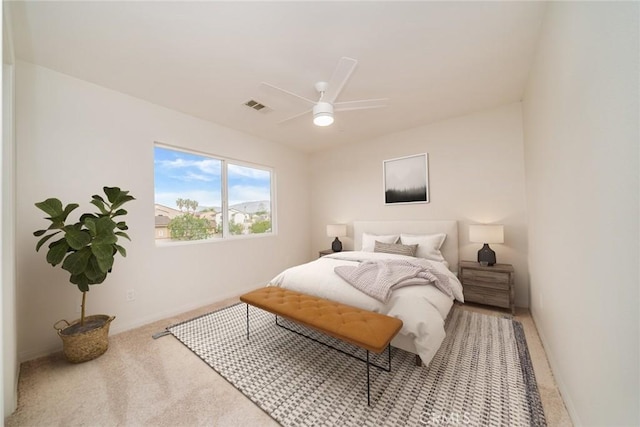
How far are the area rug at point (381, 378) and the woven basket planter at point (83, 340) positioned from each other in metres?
0.59

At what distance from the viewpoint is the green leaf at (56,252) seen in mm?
1971

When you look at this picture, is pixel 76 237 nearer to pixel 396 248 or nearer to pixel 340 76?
pixel 340 76

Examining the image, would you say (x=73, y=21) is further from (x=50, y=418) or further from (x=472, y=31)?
(x=472, y=31)

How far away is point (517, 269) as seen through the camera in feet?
10.4

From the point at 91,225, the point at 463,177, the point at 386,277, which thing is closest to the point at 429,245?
the point at 463,177

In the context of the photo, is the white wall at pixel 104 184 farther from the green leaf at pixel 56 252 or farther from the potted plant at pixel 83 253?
the green leaf at pixel 56 252

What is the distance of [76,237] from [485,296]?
4249 millimetres

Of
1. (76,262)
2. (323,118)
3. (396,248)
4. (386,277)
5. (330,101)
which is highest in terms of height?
(330,101)

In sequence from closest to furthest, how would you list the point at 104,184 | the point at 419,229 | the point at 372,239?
the point at 104,184 < the point at 419,229 < the point at 372,239

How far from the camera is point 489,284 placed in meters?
2.98

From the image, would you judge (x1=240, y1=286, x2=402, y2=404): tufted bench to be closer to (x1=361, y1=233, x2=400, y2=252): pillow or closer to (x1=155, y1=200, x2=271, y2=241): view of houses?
(x1=155, y1=200, x2=271, y2=241): view of houses

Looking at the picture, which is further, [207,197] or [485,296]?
[207,197]

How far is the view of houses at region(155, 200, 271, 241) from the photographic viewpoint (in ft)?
10.4

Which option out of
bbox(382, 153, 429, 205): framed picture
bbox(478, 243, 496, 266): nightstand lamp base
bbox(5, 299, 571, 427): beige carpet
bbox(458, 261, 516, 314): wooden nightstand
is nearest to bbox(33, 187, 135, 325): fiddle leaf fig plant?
bbox(5, 299, 571, 427): beige carpet
